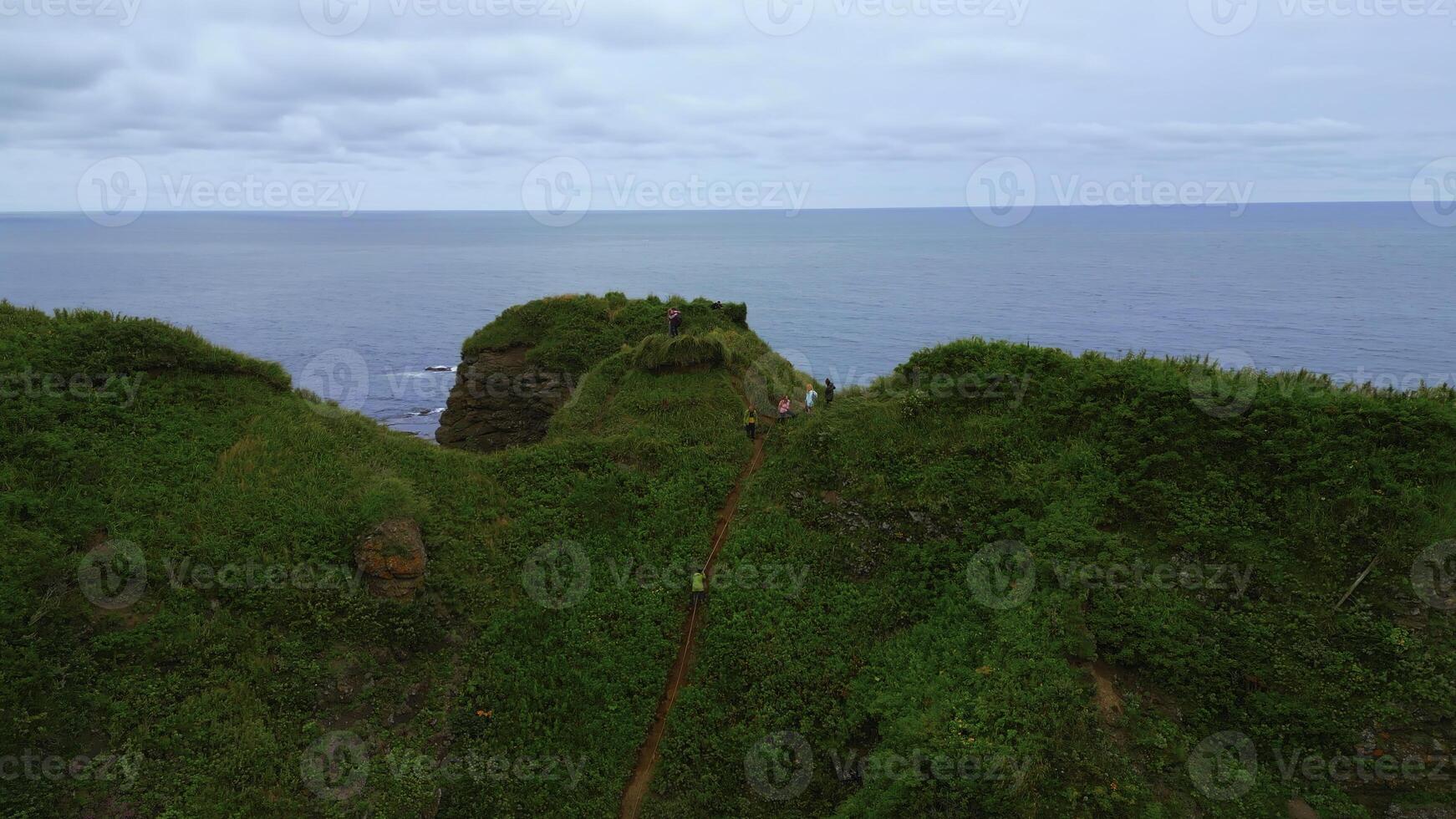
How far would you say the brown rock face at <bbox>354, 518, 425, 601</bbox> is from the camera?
2150 cm

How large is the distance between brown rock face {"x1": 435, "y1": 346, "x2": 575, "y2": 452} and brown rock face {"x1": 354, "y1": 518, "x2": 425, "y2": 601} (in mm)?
18044

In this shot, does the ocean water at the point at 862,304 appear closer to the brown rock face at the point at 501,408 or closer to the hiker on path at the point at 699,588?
the brown rock face at the point at 501,408

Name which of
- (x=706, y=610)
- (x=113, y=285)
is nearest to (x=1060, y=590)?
(x=706, y=610)

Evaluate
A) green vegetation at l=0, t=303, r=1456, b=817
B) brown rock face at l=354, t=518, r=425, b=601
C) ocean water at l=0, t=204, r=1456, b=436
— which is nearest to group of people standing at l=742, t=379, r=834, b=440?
green vegetation at l=0, t=303, r=1456, b=817

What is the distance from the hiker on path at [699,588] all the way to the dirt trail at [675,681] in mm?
123

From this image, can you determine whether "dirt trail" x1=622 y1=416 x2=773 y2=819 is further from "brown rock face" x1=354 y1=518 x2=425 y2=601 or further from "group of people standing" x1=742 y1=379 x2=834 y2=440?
"brown rock face" x1=354 y1=518 x2=425 y2=601

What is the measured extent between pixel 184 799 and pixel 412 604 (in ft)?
20.4

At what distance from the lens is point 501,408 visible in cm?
4056

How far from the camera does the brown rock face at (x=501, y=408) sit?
40.1 m

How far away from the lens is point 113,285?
136375 mm

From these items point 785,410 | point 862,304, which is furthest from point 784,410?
point 862,304

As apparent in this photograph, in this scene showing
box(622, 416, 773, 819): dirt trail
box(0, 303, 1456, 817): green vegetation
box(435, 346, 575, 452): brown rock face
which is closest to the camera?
box(0, 303, 1456, 817): green vegetation

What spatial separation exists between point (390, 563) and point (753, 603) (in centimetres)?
1012

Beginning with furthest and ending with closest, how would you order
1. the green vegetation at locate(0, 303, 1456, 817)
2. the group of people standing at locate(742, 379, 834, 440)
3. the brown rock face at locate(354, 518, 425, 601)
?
the group of people standing at locate(742, 379, 834, 440) → the brown rock face at locate(354, 518, 425, 601) → the green vegetation at locate(0, 303, 1456, 817)
